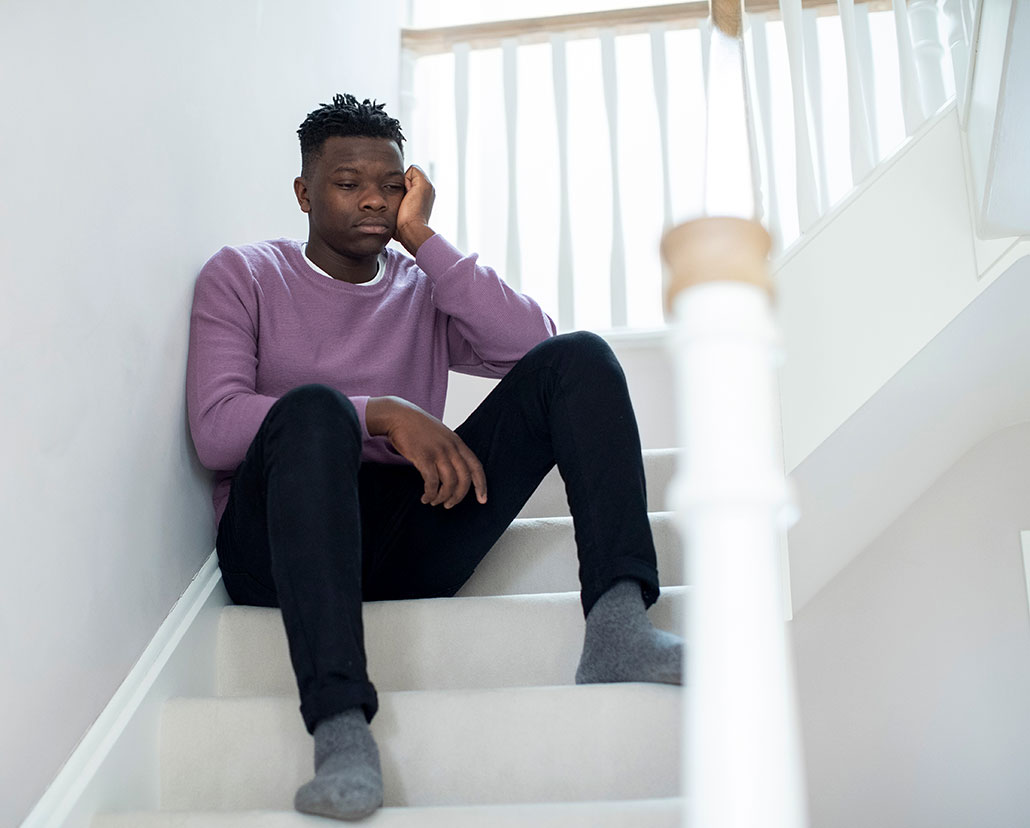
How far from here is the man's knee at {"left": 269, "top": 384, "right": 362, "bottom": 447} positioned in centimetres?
106

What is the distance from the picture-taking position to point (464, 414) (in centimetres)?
230

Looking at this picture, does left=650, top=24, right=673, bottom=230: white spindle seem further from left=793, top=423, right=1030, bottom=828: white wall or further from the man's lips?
the man's lips

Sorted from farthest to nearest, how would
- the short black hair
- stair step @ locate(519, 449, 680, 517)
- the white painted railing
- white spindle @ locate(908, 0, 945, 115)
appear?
the white painted railing, white spindle @ locate(908, 0, 945, 115), stair step @ locate(519, 449, 680, 517), the short black hair

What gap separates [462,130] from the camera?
250 cm

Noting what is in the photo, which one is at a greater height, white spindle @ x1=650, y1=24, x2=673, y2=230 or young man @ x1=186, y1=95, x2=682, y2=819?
white spindle @ x1=650, y1=24, x2=673, y2=230

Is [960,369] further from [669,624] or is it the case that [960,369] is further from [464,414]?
[464,414]

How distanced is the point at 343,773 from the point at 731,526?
62 centimetres

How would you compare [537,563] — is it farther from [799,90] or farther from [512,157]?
[512,157]

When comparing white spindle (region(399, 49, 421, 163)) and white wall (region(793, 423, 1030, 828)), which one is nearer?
white wall (region(793, 423, 1030, 828))

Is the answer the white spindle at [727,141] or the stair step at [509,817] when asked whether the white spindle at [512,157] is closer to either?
the stair step at [509,817]

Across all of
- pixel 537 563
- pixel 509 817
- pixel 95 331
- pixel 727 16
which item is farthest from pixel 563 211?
pixel 727 16

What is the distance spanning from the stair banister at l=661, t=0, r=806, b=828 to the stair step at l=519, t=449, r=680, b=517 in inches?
49.1

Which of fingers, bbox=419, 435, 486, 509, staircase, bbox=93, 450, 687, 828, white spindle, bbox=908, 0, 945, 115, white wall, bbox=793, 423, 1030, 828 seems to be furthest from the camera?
white spindle, bbox=908, 0, 945, 115

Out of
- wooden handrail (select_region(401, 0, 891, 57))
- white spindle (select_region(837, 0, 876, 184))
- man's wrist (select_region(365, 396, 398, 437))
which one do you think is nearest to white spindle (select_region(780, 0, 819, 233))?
white spindle (select_region(837, 0, 876, 184))
